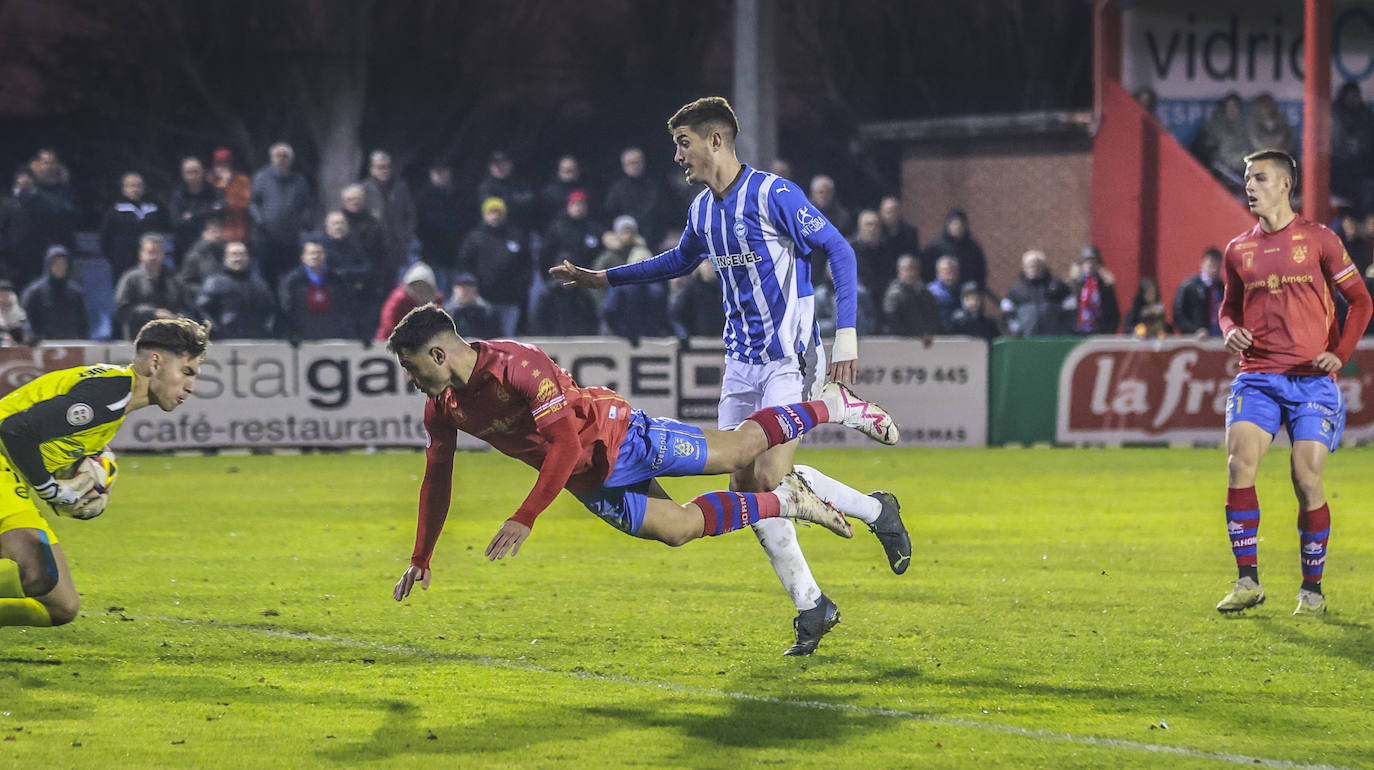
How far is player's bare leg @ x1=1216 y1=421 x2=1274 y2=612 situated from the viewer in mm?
8070

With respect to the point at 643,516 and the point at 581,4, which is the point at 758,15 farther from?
the point at 643,516

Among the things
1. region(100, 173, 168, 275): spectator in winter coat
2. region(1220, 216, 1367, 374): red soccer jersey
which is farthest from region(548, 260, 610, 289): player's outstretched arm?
region(100, 173, 168, 275): spectator in winter coat

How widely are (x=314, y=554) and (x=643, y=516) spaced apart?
407 centimetres

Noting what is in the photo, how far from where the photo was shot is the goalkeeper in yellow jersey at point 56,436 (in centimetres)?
637

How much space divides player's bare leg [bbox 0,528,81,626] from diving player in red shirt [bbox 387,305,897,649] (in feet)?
4.30

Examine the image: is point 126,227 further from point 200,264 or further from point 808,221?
point 808,221

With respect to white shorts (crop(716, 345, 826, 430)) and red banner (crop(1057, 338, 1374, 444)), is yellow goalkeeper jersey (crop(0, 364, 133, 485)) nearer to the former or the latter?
white shorts (crop(716, 345, 826, 430))

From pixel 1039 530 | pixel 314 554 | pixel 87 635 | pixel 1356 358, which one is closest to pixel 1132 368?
pixel 1356 358

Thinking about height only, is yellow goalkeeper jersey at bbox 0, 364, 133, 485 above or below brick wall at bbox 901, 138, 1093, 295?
below

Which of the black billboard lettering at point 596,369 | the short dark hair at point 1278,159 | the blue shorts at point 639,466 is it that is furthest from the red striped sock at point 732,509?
the black billboard lettering at point 596,369

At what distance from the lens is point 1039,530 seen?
1139cm

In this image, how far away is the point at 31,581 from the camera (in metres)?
6.46

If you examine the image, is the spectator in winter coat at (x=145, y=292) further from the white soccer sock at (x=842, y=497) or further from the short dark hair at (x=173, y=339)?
the white soccer sock at (x=842, y=497)

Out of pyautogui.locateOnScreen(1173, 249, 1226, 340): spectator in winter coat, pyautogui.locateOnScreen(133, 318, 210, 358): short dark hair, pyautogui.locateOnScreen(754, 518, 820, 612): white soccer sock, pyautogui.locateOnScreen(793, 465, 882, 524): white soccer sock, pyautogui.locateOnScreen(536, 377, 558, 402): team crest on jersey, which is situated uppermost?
pyautogui.locateOnScreen(1173, 249, 1226, 340): spectator in winter coat
